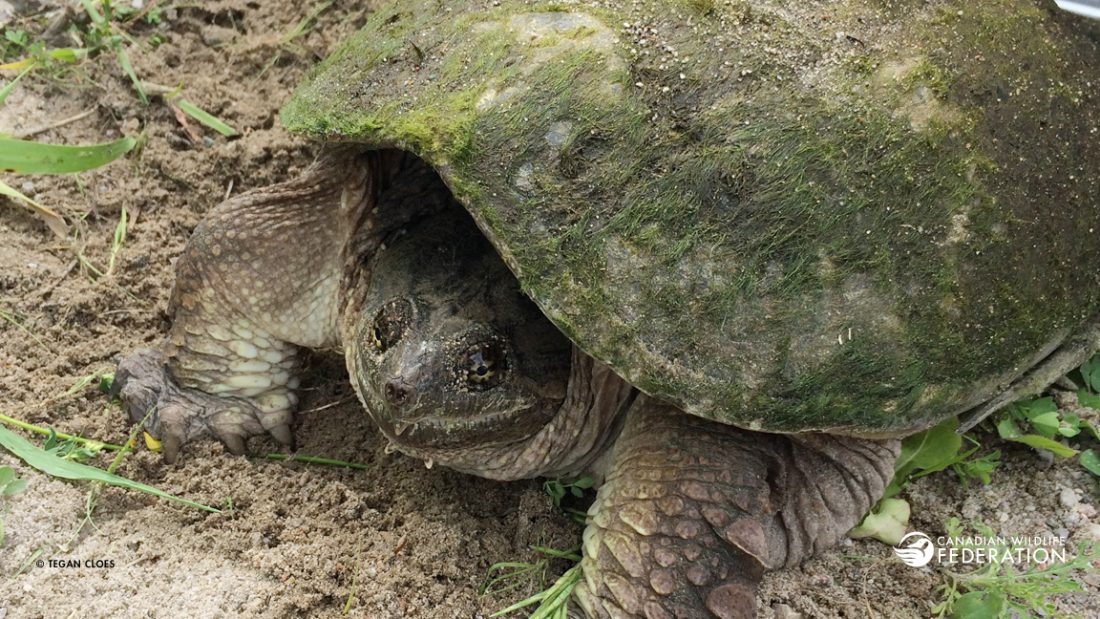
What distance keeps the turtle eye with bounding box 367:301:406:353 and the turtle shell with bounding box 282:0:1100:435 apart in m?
0.44

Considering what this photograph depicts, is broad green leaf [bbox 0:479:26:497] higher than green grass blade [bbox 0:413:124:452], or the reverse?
broad green leaf [bbox 0:479:26:497]

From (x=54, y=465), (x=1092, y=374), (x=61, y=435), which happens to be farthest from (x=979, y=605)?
(x=61, y=435)

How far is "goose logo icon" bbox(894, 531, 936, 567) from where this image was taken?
2.50m

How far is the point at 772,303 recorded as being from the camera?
187 centimetres

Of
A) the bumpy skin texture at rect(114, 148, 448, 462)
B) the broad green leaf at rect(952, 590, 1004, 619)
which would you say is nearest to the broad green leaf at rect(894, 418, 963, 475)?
the broad green leaf at rect(952, 590, 1004, 619)

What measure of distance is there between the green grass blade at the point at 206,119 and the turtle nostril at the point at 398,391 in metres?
1.88

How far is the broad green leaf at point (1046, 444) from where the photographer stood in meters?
2.61

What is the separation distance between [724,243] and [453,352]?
Answer: 0.71m

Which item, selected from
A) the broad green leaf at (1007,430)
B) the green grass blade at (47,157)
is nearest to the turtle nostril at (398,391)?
the green grass blade at (47,157)

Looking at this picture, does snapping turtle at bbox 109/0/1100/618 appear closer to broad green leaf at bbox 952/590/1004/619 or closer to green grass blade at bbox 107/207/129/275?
broad green leaf at bbox 952/590/1004/619

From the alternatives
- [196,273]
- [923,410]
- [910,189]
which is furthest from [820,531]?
[196,273]

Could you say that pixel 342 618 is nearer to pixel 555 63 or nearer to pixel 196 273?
pixel 196 273

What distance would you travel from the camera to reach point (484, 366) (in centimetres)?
224

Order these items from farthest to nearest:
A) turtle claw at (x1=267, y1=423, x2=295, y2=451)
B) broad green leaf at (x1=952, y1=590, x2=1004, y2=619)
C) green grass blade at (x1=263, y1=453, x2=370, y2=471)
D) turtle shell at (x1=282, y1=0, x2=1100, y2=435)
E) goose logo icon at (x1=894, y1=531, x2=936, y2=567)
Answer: turtle claw at (x1=267, y1=423, x2=295, y2=451) → green grass blade at (x1=263, y1=453, x2=370, y2=471) → goose logo icon at (x1=894, y1=531, x2=936, y2=567) → broad green leaf at (x1=952, y1=590, x2=1004, y2=619) → turtle shell at (x1=282, y1=0, x2=1100, y2=435)
